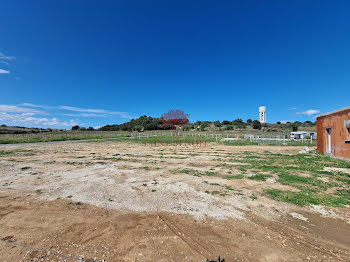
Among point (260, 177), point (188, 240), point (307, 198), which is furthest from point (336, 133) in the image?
point (188, 240)

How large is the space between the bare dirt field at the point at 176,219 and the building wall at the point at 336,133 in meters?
5.87

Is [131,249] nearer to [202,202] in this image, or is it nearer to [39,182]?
[202,202]

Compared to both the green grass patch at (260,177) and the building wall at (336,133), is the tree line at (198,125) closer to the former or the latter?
the building wall at (336,133)

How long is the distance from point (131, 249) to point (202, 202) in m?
2.87

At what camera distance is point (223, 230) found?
13.0 feet

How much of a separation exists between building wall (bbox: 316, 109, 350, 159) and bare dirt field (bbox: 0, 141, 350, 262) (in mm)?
5871

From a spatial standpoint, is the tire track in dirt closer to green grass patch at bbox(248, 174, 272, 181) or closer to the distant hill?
green grass patch at bbox(248, 174, 272, 181)

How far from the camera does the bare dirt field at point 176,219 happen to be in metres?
3.25

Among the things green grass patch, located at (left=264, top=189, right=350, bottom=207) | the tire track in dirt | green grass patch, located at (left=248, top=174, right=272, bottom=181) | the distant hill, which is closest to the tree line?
the distant hill

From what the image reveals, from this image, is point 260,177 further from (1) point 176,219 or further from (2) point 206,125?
(2) point 206,125

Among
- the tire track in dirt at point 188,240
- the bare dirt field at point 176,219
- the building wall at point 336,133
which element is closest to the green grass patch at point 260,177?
the bare dirt field at point 176,219

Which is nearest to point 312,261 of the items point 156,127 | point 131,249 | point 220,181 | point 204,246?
point 204,246

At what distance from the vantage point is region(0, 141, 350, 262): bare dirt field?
3.25 metres

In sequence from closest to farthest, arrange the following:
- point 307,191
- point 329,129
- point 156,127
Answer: point 307,191, point 329,129, point 156,127
